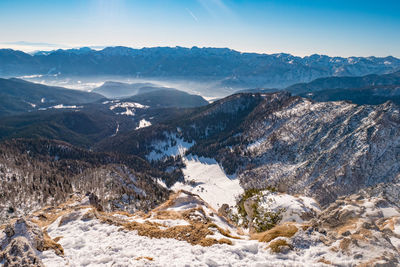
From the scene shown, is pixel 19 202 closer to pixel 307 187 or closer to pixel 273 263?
pixel 273 263

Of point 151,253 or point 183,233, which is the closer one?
point 151,253

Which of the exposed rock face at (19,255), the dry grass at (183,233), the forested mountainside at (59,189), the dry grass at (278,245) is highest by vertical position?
the dry grass at (278,245)

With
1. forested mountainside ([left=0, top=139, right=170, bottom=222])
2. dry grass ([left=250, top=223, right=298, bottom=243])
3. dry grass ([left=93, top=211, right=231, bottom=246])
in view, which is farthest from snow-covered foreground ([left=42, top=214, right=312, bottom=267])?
forested mountainside ([left=0, top=139, right=170, bottom=222])

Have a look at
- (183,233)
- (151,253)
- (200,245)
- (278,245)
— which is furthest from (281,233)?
(151,253)

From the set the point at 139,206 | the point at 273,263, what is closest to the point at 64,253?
the point at 273,263

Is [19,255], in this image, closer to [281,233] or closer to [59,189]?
[281,233]

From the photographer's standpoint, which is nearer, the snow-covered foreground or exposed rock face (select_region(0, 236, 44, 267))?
exposed rock face (select_region(0, 236, 44, 267))

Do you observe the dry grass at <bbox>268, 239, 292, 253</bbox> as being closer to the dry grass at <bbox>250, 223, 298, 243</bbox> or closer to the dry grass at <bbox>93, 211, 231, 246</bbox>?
the dry grass at <bbox>250, 223, 298, 243</bbox>

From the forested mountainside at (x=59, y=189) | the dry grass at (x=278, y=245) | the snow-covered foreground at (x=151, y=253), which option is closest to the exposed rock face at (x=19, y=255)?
the snow-covered foreground at (x=151, y=253)

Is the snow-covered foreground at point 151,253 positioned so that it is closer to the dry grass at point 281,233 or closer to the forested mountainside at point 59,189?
the dry grass at point 281,233
